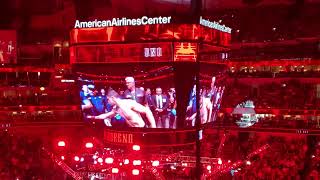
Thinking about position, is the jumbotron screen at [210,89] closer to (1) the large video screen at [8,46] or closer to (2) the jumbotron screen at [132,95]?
(2) the jumbotron screen at [132,95]

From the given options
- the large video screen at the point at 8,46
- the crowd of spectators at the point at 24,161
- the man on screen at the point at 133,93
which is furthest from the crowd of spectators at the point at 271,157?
the large video screen at the point at 8,46

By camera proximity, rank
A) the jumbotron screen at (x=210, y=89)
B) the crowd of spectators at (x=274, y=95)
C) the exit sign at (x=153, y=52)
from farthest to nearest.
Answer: the crowd of spectators at (x=274, y=95)
the jumbotron screen at (x=210, y=89)
the exit sign at (x=153, y=52)

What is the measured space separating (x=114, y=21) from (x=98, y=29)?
82 cm

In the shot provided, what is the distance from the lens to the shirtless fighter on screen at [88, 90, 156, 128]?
1995 cm

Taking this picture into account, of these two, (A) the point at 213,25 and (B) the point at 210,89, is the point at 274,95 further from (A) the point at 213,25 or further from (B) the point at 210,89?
(A) the point at 213,25

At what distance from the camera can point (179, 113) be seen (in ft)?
64.6

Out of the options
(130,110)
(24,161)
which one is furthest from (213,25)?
(24,161)

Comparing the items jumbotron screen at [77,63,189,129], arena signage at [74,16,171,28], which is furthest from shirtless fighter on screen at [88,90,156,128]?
arena signage at [74,16,171,28]

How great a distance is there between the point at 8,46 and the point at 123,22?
1198cm

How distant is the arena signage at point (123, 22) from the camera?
18969 millimetres

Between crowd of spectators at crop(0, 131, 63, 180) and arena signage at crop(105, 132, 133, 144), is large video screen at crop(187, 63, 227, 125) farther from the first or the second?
crowd of spectators at crop(0, 131, 63, 180)

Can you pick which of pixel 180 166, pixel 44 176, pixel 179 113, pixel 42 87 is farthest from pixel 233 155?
pixel 42 87

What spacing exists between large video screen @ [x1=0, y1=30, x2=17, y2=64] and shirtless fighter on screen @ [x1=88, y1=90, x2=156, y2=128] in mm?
11039

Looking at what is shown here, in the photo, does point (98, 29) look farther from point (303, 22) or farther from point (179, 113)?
point (303, 22)
